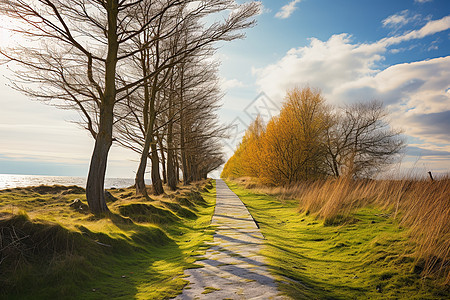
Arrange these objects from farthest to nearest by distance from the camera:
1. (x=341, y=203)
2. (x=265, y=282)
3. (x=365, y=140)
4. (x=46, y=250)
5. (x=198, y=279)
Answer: (x=365, y=140) < (x=341, y=203) < (x=46, y=250) < (x=198, y=279) < (x=265, y=282)

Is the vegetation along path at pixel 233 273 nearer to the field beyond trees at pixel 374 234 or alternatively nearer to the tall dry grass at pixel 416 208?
the field beyond trees at pixel 374 234

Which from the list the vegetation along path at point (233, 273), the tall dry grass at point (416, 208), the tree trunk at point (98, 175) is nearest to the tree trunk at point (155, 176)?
the tree trunk at point (98, 175)

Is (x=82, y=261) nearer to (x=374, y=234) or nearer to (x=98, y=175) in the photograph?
(x=98, y=175)

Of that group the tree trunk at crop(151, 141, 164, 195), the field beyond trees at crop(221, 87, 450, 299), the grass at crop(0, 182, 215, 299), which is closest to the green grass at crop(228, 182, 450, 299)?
the field beyond trees at crop(221, 87, 450, 299)

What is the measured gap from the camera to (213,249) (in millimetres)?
5809

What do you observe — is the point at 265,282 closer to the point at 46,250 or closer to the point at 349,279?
the point at 349,279

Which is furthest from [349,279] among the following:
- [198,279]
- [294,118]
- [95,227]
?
[294,118]

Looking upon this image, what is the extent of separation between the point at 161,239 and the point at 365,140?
26.9m

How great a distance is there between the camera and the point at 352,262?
5469mm

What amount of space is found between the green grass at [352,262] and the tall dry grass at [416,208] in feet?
0.66

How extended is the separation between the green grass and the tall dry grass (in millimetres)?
201

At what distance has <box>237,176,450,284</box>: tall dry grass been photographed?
4.50 m

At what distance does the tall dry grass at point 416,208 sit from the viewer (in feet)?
14.8

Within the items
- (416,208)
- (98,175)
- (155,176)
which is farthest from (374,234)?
(155,176)
